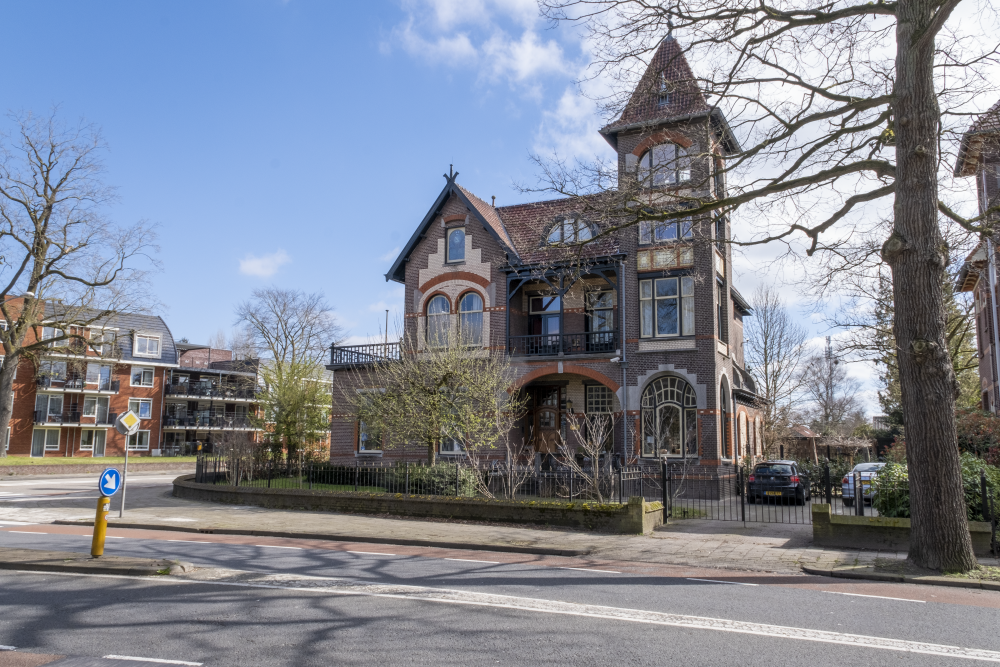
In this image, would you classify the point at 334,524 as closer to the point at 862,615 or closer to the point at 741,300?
the point at 862,615

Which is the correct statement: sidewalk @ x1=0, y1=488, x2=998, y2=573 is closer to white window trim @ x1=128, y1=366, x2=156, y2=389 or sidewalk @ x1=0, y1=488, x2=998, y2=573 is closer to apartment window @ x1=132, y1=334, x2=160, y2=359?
white window trim @ x1=128, y1=366, x2=156, y2=389

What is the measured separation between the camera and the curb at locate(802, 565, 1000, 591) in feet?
30.2

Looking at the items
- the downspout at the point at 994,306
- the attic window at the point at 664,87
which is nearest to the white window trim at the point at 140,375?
the attic window at the point at 664,87

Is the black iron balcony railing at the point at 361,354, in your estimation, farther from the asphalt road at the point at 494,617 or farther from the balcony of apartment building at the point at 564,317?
the asphalt road at the point at 494,617

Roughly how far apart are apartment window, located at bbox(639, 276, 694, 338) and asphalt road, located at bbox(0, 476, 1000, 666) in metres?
15.1

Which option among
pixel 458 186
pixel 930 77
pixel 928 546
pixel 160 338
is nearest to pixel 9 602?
pixel 928 546

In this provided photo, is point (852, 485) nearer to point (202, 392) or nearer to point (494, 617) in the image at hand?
point (494, 617)

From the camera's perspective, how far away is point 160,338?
5944 cm

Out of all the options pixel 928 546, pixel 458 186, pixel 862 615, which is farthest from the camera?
pixel 458 186

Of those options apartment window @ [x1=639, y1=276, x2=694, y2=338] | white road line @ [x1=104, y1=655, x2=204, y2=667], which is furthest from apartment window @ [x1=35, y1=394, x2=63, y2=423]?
white road line @ [x1=104, y1=655, x2=204, y2=667]

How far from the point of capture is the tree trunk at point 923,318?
9898 millimetres

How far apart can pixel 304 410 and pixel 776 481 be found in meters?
19.7

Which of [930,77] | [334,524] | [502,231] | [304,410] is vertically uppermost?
[502,231]

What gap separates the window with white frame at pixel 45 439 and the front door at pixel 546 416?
43.2m
